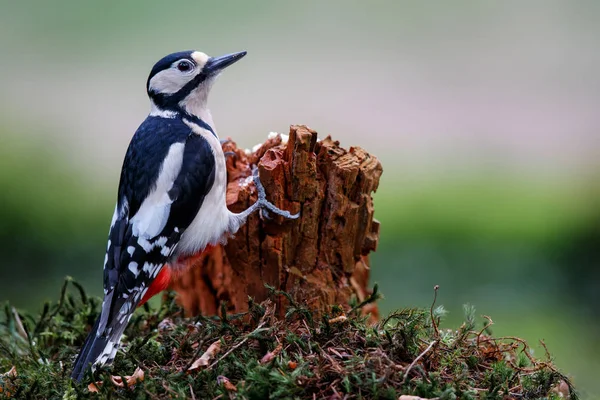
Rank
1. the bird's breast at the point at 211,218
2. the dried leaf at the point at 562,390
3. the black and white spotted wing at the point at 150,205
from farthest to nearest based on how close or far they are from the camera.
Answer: the bird's breast at the point at 211,218 → the black and white spotted wing at the point at 150,205 → the dried leaf at the point at 562,390

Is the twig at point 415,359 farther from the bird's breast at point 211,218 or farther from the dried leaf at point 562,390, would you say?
the bird's breast at point 211,218

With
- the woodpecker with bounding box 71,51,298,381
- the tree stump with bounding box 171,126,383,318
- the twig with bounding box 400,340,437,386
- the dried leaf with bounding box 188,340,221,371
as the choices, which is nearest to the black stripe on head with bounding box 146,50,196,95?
the woodpecker with bounding box 71,51,298,381

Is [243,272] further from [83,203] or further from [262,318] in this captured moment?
[83,203]

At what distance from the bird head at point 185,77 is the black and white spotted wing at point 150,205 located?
0.57 feet

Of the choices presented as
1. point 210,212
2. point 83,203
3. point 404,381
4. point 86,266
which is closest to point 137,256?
point 210,212

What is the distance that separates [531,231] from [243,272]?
12.2 feet

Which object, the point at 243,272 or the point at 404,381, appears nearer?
the point at 404,381

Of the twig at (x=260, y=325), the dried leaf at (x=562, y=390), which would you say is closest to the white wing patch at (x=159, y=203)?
the twig at (x=260, y=325)

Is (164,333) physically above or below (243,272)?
below

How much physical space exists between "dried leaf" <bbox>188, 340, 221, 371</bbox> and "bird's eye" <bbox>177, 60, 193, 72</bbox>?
1.40 metres

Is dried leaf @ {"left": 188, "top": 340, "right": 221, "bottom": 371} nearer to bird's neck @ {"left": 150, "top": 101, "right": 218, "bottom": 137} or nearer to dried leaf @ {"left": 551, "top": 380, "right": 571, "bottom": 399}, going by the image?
bird's neck @ {"left": 150, "top": 101, "right": 218, "bottom": 137}

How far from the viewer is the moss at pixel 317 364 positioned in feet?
7.37

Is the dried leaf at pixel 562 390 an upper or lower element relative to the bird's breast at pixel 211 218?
lower

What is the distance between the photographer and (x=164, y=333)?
3.08 m
